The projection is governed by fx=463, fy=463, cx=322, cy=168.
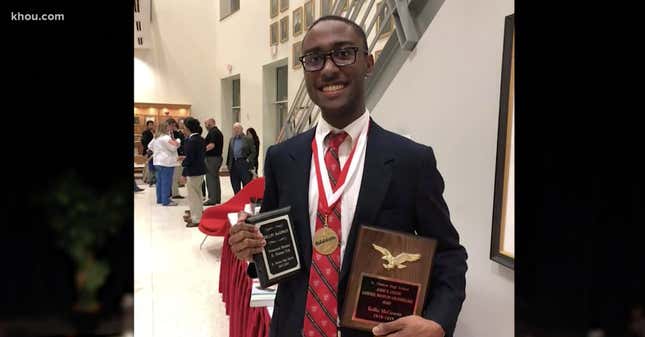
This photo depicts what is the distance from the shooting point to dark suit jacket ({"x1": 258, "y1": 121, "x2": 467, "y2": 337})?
3.05ft

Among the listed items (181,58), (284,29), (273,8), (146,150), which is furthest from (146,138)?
(181,58)

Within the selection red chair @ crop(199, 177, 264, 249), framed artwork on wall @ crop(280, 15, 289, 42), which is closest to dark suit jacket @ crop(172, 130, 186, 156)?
framed artwork on wall @ crop(280, 15, 289, 42)

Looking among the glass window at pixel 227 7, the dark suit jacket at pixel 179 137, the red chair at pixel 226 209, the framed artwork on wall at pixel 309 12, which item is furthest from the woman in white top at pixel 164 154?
the glass window at pixel 227 7

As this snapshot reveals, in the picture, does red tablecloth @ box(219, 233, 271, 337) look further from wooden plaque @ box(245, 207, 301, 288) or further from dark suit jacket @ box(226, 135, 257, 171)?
dark suit jacket @ box(226, 135, 257, 171)

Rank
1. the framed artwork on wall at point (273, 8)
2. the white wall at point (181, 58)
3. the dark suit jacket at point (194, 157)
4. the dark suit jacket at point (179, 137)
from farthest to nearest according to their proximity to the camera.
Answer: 1. the white wall at point (181, 58)
2. the framed artwork on wall at point (273, 8)
3. the dark suit jacket at point (179, 137)
4. the dark suit jacket at point (194, 157)

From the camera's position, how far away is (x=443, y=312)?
903 mm

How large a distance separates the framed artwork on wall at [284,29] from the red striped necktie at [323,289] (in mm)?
10247

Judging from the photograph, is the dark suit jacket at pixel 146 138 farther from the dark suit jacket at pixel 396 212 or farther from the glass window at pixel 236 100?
the dark suit jacket at pixel 396 212

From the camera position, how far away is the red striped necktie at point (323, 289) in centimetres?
95

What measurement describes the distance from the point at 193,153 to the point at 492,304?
16.0 ft

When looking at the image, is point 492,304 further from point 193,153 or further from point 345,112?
point 193,153

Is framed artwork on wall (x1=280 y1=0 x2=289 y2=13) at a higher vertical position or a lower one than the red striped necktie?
higher

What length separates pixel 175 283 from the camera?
4160 millimetres

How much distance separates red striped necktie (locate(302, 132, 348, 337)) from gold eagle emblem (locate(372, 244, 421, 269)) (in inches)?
4.4
